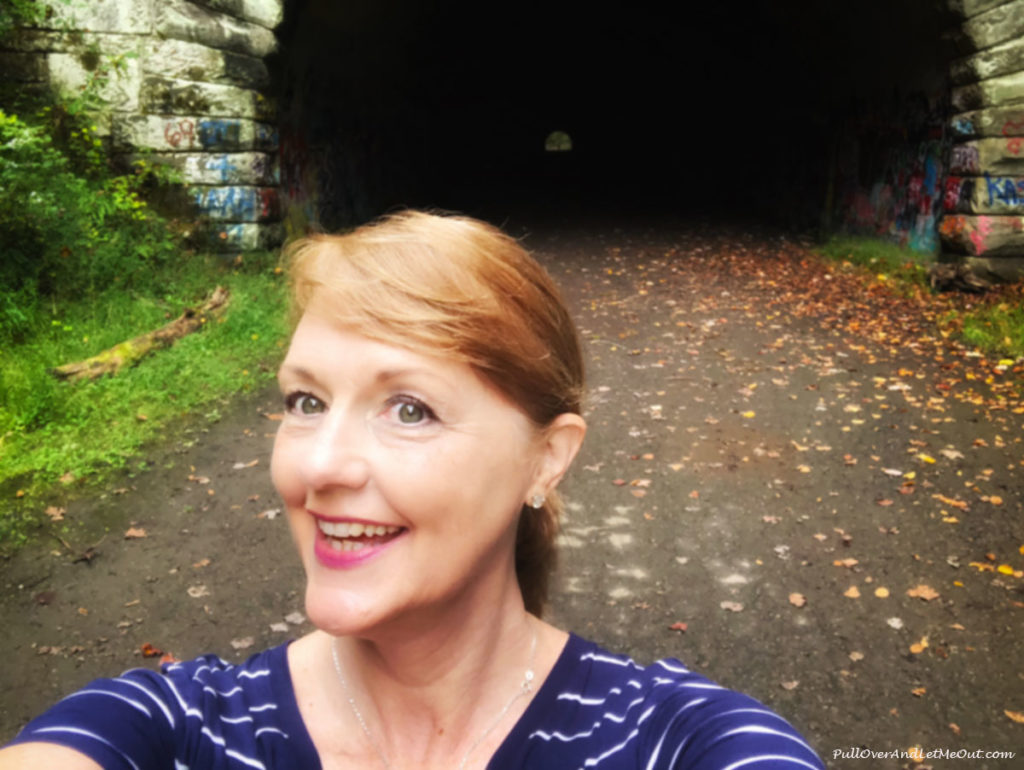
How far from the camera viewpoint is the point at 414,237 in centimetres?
142

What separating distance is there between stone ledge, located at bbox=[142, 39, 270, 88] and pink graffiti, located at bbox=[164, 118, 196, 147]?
1.62 feet

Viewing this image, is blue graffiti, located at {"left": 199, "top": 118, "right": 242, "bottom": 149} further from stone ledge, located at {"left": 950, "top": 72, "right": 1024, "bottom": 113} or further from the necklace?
stone ledge, located at {"left": 950, "top": 72, "right": 1024, "bottom": 113}

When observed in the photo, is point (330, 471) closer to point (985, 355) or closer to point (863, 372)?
point (863, 372)

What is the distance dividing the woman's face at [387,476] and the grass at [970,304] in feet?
27.2

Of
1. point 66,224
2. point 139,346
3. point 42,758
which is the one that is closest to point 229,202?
point 66,224

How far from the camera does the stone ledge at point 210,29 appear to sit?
8.54 metres

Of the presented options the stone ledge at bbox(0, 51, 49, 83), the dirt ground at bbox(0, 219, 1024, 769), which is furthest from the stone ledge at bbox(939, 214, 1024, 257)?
the stone ledge at bbox(0, 51, 49, 83)

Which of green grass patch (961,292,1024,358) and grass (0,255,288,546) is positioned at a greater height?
green grass patch (961,292,1024,358)

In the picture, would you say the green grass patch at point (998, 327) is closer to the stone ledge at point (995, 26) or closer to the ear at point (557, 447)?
the stone ledge at point (995, 26)

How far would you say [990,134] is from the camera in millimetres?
9242

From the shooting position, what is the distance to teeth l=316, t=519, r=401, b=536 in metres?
1.33

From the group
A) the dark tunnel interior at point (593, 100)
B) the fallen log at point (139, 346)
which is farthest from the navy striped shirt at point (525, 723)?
the dark tunnel interior at point (593, 100)

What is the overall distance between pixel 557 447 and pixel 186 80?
8.86 meters

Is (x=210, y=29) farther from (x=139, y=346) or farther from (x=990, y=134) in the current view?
(x=990, y=134)
